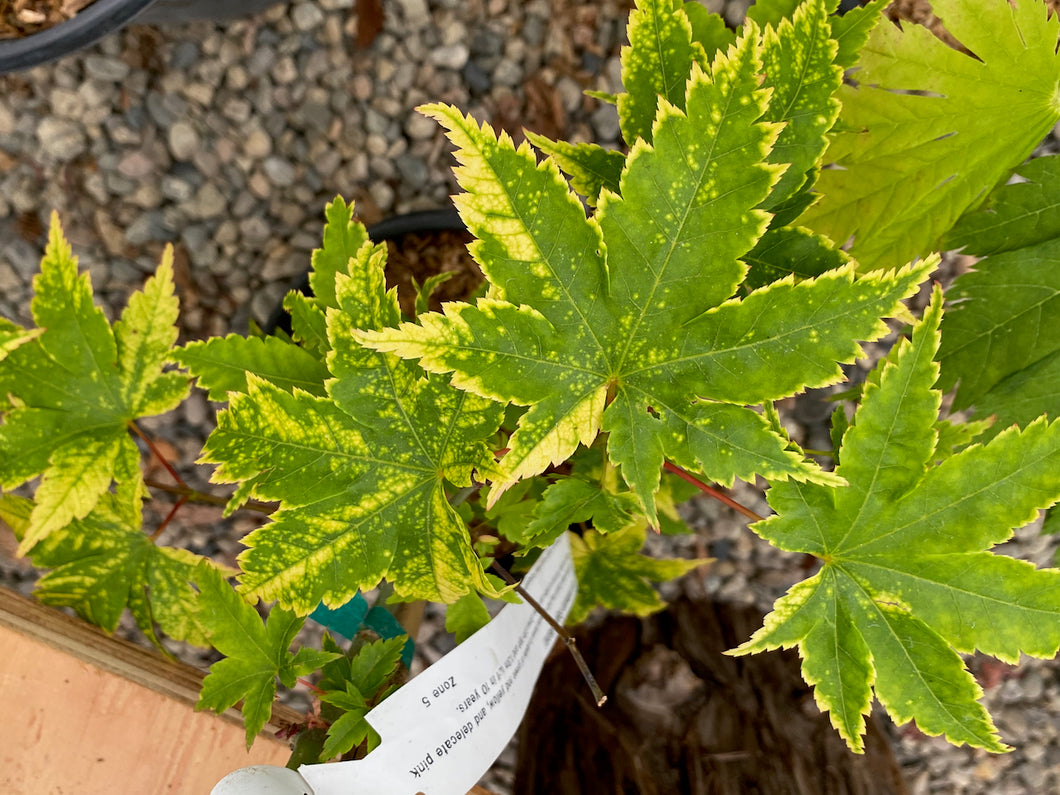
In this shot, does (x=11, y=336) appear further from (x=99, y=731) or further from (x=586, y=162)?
(x=586, y=162)

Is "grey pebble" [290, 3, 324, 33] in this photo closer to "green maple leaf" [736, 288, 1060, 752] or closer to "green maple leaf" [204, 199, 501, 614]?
"green maple leaf" [204, 199, 501, 614]

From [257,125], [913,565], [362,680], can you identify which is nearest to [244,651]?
[362,680]

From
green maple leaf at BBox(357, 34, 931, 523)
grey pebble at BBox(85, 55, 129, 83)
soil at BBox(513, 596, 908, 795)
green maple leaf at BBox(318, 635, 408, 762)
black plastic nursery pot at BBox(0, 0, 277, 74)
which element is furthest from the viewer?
grey pebble at BBox(85, 55, 129, 83)

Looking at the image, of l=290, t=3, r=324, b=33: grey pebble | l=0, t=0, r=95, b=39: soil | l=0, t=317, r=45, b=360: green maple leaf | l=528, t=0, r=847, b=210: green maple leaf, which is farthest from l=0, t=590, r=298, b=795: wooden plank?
l=290, t=3, r=324, b=33: grey pebble

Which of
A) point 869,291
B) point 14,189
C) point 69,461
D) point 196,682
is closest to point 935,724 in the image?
point 869,291

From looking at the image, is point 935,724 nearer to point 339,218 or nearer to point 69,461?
point 339,218
